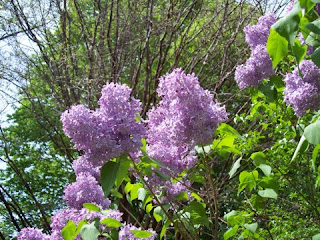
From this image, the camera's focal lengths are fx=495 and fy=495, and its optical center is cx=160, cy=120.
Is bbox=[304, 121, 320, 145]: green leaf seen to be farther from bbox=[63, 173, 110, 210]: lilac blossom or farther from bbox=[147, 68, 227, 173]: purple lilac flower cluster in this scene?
bbox=[63, 173, 110, 210]: lilac blossom

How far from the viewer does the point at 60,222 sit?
2.27 meters

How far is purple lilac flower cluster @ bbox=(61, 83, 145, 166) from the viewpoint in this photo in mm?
1621

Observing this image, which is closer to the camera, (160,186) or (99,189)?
(160,186)

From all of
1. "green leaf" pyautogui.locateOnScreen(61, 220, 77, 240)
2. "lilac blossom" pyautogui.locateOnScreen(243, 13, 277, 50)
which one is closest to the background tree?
"lilac blossom" pyautogui.locateOnScreen(243, 13, 277, 50)

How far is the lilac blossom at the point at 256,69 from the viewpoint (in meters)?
2.33

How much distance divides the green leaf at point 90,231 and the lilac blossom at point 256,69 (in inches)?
40.3

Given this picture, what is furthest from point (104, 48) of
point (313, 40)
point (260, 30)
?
point (313, 40)

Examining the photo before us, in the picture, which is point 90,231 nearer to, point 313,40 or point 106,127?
point 106,127

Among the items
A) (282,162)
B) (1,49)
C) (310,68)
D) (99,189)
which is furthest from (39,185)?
(310,68)

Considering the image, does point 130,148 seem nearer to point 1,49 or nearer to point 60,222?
point 60,222

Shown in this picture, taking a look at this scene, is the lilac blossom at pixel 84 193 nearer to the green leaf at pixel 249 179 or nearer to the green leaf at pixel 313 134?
the green leaf at pixel 249 179

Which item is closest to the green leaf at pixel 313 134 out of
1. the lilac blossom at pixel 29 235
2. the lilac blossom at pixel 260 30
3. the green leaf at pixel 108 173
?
the green leaf at pixel 108 173

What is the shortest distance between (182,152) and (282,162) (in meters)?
2.18

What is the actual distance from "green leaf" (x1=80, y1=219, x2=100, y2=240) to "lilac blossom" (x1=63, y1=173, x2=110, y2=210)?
0.51 m
